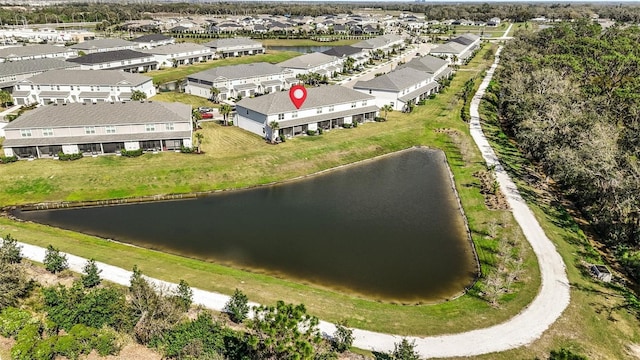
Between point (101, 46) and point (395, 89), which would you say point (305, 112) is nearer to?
point (395, 89)

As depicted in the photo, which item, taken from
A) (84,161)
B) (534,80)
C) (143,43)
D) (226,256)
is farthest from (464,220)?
(143,43)

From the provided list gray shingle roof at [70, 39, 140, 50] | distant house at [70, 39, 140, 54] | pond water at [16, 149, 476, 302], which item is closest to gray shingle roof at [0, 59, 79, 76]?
distant house at [70, 39, 140, 54]

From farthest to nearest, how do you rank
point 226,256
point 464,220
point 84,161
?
point 84,161
point 464,220
point 226,256

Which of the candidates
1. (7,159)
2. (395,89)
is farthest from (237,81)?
(7,159)

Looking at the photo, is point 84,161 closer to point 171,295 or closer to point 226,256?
point 226,256

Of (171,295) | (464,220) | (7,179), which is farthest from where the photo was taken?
(7,179)

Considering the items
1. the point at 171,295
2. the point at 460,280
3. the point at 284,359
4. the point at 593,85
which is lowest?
the point at 460,280

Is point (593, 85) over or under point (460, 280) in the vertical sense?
over

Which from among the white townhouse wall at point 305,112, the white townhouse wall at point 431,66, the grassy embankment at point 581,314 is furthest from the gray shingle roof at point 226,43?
the grassy embankment at point 581,314
